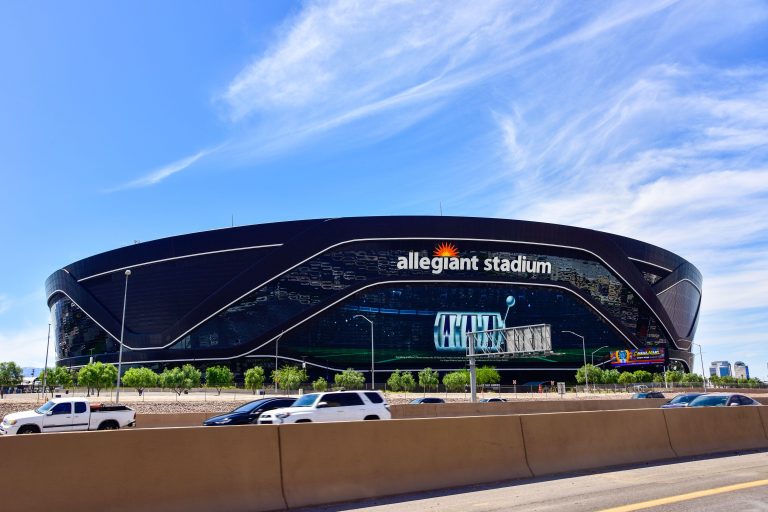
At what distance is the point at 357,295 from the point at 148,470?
90.1 metres

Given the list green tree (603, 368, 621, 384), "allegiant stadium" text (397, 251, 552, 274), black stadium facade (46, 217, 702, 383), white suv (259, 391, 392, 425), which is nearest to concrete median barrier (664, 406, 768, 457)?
white suv (259, 391, 392, 425)

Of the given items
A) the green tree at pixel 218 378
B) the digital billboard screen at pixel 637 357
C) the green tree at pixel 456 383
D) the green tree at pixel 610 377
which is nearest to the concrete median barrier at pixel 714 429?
the green tree at pixel 456 383

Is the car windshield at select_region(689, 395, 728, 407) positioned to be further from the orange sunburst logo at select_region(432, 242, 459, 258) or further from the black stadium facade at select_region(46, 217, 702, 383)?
the orange sunburst logo at select_region(432, 242, 459, 258)

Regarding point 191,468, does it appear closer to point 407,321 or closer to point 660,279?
point 407,321

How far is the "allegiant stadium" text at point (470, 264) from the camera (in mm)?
100125

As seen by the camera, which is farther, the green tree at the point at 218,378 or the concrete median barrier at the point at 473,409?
the green tree at the point at 218,378

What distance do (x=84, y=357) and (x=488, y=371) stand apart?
68743 millimetres

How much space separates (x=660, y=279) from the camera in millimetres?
121812

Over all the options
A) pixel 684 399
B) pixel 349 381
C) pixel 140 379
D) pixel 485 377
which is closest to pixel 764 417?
pixel 684 399

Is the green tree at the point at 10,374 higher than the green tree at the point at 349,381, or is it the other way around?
the green tree at the point at 10,374

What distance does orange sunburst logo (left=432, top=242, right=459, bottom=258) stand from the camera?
100931mm

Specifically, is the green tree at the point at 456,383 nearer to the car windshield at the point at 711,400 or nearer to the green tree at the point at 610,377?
the green tree at the point at 610,377

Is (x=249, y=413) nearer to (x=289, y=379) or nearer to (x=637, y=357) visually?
(x=289, y=379)

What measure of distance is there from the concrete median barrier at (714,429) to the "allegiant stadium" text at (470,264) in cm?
8250
